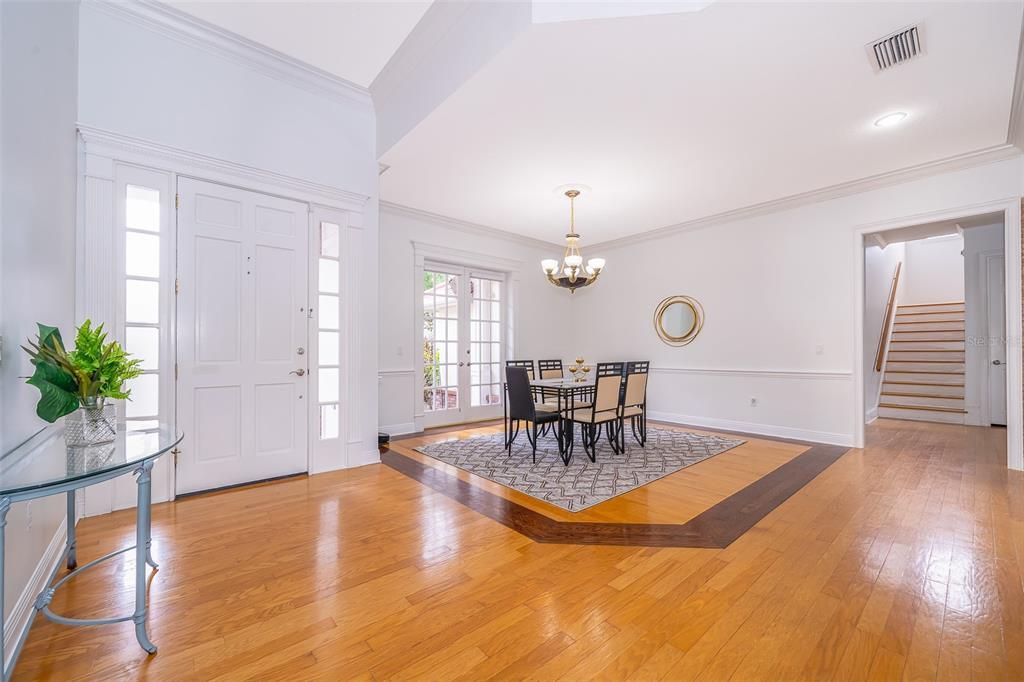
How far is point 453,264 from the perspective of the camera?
20.1 ft

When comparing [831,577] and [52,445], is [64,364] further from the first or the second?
[831,577]

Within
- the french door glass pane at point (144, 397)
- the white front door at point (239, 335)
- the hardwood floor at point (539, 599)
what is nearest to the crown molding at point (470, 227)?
the white front door at point (239, 335)

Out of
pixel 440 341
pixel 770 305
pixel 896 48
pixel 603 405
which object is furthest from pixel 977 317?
pixel 440 341

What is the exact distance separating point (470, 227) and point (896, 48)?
4629 millimetres

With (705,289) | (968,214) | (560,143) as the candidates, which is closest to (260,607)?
(560,143)

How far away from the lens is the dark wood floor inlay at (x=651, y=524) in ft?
8.00

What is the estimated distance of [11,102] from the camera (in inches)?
71.4

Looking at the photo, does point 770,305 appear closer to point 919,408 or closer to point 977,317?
point 977,317

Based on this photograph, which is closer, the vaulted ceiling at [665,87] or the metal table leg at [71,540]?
the metal table leg at [71,540]

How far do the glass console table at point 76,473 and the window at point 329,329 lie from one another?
5.91 feet

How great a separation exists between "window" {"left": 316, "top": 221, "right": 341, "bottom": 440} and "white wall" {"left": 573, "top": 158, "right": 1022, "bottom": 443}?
446 cm

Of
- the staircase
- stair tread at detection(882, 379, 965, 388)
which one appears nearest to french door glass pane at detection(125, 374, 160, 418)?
the staircase

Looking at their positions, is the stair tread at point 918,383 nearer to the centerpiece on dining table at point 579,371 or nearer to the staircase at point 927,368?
the staircase at point 927,368

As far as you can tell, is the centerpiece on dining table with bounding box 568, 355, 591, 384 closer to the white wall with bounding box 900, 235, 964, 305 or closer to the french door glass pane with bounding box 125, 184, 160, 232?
the french door glass pane with bounding box 125, 184, 160, 232
